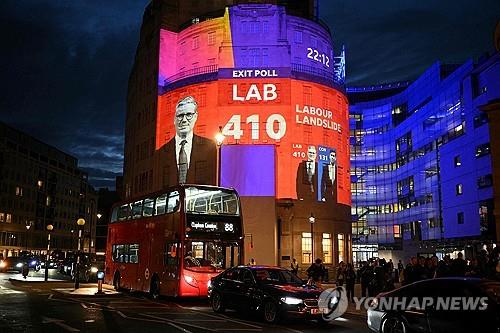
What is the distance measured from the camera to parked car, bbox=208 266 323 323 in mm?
14609

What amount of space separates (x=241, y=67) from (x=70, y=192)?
299 feet

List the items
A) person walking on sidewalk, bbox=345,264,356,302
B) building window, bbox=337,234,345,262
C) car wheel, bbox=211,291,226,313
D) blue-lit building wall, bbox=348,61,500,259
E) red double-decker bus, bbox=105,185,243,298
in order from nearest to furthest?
car wheel, bbox=211,291,226,313, red double-decker bus, bbox=105,185,243,298, person walking on sidewalk, bbox=345,264,356,302, building window, bbox=337,234,345,262, blue-lit building wall, bbox=348,61,500,259

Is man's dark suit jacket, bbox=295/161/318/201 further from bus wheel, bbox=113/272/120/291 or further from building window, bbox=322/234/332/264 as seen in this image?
bus wheel, bbox=113/272/120/291

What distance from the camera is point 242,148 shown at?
4581 cm

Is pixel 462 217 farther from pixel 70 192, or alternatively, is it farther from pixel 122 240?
pixel 70 192

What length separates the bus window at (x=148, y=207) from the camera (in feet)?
77.4

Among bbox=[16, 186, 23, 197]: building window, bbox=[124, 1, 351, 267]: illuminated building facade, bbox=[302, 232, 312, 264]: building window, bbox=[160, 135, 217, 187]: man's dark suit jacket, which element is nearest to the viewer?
bbox=[124, 1, 351, 267]: illuminated building facade

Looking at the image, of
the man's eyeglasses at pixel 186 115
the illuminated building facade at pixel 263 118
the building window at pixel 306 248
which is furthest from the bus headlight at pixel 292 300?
the man's eyeglasses at pixel 186 115

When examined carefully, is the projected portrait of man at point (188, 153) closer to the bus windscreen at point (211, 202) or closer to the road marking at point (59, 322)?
the bus windscreen at point (211, 202)

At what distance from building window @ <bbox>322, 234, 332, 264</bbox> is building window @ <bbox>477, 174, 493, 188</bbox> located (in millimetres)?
18251

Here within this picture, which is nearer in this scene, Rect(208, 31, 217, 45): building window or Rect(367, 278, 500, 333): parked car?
Rect(367, 278, 500, 333): parked car

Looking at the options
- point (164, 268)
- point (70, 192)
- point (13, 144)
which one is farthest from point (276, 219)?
point (70, 192)

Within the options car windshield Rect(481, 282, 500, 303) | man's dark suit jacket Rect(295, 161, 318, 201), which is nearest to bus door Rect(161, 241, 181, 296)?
car windshield Rect(481, 282, 500, 303)

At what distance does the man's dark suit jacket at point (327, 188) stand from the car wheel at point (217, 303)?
3198cm
